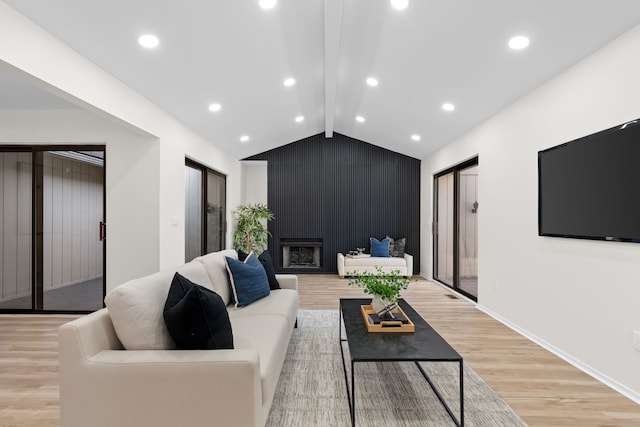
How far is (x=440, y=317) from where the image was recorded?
412 cm

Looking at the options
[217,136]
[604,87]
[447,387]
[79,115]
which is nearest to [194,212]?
[217,136]

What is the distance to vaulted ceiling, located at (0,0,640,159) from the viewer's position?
248 centimetres

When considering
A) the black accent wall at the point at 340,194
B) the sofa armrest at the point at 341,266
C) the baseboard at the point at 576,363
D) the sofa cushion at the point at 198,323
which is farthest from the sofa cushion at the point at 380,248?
the sofa cushion at the point at 198,323

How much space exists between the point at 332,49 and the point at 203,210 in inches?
133

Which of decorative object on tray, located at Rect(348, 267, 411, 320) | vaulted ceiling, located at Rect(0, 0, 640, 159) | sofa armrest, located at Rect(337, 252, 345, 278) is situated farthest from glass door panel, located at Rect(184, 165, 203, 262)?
decorative object on tray, located at Rect(348, 267, 411, 320)

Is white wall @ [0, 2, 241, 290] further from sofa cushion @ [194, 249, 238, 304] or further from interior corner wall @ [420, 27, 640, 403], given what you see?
interior corner wall @ [420, 27, 640, 403]

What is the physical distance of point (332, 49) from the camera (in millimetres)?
3547

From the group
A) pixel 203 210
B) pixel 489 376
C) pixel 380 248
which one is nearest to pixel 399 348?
pixel 489 376

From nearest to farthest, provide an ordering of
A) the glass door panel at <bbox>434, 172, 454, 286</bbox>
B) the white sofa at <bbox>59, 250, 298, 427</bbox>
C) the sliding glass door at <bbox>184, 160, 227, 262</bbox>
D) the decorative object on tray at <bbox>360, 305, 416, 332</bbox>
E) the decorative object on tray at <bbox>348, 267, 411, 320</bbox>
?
1. the white sofa at <bbox>59, 250, 298, 427</bbox>
2. the decorative object on tray at <bbox>360, 305, 416, 332</bbox>
3. the decorative object on tray at <bbox>348, 267, 411, 320</bbox>
4. the sliding glass door at <bbox>184, 160, 227, 262</bbox>
5. the glass door panel at <bbox>434, 172, 454, 286</bbox>

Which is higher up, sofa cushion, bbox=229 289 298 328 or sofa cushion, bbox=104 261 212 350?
sofa cushion, bbox=104 261 212 350

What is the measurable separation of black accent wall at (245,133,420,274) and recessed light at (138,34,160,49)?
4.65m

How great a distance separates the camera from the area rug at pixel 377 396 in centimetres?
199

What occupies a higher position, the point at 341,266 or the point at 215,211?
the point at 215,211

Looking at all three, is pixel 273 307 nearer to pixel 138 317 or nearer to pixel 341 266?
pixel 138 317
